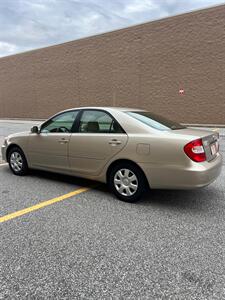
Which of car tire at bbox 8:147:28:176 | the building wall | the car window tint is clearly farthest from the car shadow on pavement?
the building wall

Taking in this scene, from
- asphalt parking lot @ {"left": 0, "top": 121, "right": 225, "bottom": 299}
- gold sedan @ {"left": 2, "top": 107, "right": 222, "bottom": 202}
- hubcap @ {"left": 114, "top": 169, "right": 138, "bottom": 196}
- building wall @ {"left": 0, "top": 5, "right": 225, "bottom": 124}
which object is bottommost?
asphalt parking lot @ {"left": 0, "top": 121, "right": 225, "bottom": 299}

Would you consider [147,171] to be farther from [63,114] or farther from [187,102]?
[187,102]

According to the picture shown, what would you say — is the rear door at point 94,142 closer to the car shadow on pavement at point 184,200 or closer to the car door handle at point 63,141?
the car door handle at point 63,141

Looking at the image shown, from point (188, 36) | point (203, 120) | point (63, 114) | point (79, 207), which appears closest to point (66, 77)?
point (188, 36)

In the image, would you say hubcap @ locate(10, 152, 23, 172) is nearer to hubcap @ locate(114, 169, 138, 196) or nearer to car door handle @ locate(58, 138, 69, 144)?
car door handle @ locate(58, 138, 69, 144)

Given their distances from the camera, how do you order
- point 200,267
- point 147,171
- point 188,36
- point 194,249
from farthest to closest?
point 188,36
point 147,171
point 194,249
point 200,267

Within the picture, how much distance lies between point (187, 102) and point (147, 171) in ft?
49.5

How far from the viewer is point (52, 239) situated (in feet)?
9.08

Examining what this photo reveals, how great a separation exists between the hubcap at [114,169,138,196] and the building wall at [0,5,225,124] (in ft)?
48.0

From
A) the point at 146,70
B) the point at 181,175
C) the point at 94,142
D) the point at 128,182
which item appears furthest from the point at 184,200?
the point at 146,70

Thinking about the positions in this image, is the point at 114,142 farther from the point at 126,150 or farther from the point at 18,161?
the point at 18,161

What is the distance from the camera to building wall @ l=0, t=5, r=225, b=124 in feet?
53.4

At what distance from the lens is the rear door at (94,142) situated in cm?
388

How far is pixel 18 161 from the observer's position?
17.5ft
